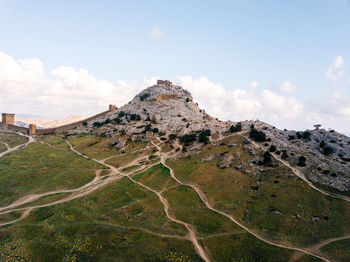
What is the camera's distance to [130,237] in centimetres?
3744

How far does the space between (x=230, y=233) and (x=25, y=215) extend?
38.5 m

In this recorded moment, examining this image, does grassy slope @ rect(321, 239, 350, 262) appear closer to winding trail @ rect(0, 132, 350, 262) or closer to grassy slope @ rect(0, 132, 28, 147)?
winding trail @ rect(0, 132, 350, 262)

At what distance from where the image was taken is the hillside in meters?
35.6

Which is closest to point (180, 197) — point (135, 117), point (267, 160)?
point (267, 160)

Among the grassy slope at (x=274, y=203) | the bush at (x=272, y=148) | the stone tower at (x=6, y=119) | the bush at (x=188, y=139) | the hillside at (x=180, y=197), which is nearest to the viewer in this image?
the hillside at (x=180, y=197)

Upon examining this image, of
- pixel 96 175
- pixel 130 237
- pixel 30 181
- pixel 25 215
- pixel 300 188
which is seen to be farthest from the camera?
pixel 96 175

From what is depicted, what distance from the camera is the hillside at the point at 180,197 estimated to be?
1400 inches

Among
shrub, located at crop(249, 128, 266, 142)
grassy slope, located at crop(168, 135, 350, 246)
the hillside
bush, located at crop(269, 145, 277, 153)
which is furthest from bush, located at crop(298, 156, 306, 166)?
shrub, located at crop(249, 128, 266, 142)

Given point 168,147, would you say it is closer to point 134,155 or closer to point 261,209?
point 134,155

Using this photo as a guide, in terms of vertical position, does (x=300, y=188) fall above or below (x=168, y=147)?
below

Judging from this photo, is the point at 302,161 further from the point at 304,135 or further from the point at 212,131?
the point at 212,131

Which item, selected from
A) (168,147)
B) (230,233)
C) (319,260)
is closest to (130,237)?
(230,233)

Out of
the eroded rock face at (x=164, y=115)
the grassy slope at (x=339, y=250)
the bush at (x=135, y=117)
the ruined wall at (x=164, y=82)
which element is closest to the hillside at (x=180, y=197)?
the grassy slope at (x=339, y=250)

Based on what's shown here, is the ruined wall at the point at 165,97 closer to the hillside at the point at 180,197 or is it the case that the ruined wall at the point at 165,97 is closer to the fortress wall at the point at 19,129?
the hillside at the point at 180,197
